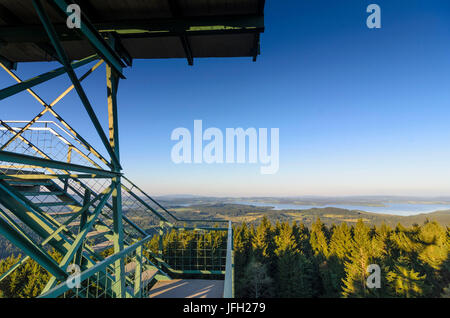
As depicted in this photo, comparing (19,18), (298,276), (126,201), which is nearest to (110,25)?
(19,18)

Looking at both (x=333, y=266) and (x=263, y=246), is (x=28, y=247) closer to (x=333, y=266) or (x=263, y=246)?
(x=263, y=246)

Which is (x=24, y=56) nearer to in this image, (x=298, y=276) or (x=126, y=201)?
(x=126, y=201)

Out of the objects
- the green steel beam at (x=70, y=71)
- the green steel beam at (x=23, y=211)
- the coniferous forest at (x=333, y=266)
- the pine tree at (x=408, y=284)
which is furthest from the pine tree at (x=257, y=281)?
the green steel beam at (x=70, y=71)

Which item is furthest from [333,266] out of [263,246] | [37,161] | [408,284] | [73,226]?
[37,161]

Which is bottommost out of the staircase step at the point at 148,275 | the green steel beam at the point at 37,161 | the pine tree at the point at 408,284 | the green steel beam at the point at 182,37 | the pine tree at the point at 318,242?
the pine tree at the point at 318,242

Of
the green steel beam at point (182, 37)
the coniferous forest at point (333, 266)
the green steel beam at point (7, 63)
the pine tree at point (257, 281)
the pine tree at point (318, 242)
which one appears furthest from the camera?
the pine tree at point (318, 242)

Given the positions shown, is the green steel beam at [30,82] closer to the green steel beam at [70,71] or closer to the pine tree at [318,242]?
the green steel beam at [70,71]
